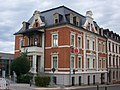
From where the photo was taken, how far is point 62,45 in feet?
131

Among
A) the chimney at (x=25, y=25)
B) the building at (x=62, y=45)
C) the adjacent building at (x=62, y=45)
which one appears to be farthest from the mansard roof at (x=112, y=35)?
the chimney at (x=25, y=25)

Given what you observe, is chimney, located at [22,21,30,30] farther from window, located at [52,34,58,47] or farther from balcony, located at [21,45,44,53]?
window, located at [52,34,58,47]

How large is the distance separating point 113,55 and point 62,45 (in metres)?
24.6

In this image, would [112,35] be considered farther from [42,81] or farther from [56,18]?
[42,81]

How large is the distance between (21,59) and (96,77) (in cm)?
1902

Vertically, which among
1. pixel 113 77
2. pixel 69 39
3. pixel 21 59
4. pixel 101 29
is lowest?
pixel 113 77

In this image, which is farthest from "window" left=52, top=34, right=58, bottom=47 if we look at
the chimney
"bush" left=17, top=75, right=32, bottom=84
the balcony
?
the chimney

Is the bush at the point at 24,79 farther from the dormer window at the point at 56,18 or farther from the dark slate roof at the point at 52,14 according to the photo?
the dormer window at the point at 56,18

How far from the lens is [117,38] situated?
2562 inches

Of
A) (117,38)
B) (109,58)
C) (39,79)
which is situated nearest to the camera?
(39,79)

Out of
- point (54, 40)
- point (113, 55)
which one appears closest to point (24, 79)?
point (54, 40)

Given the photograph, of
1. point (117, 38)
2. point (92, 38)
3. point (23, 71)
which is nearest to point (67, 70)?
point (23, 71)

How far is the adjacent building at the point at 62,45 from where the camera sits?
130 feet

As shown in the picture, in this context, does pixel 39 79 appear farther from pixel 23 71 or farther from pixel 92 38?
pixel 92 38
